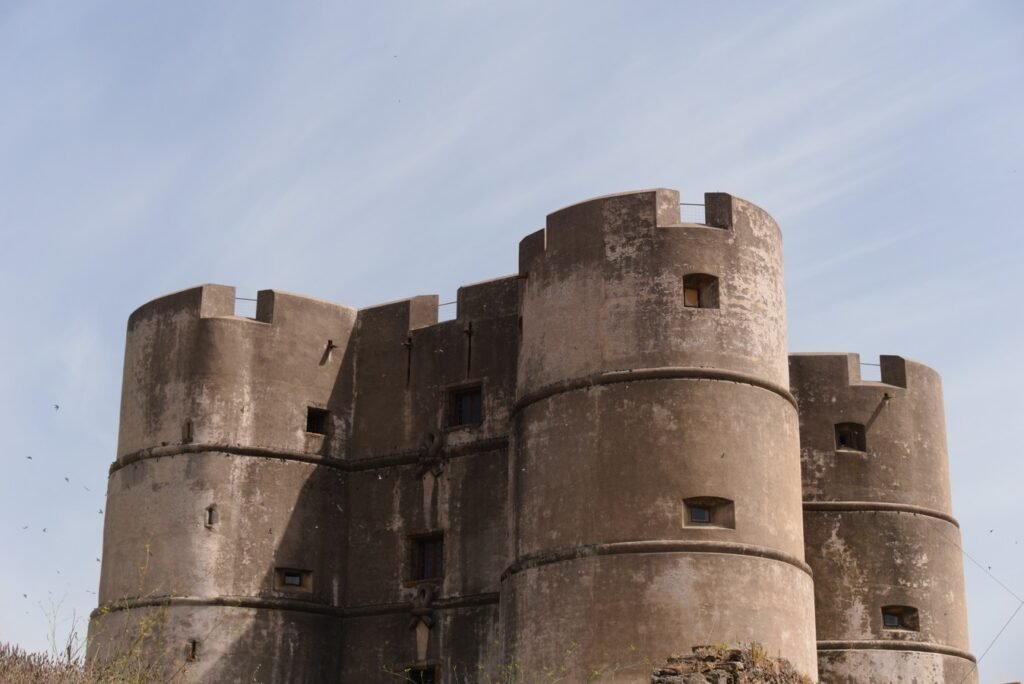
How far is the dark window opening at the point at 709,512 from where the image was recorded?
25.1 m

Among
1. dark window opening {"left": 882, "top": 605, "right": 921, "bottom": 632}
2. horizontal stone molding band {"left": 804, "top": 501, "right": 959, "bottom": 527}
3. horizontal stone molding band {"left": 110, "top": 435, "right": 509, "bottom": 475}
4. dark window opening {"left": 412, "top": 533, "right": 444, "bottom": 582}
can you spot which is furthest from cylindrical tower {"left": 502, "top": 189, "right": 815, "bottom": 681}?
dark window opening {"left": 882, "top": 605, "right": 921, "bottom": 632}

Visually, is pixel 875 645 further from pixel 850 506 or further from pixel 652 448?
pixel 652 448

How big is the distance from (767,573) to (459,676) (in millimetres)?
6226

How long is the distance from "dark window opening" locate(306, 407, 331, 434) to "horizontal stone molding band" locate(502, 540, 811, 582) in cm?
702

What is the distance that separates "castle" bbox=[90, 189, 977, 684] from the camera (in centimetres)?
2517

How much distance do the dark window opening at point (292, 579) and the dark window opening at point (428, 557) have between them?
6.64ft

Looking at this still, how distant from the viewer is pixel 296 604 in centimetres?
3005

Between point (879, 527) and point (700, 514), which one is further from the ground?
point (879, 527)

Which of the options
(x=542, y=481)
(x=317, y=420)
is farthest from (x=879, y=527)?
(x=317, y=420)

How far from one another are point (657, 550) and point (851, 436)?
806cm

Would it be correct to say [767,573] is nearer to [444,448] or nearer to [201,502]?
[444,448]

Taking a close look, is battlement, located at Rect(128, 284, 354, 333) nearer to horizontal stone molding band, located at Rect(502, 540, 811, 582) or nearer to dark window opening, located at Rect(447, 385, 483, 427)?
dark window opening, located at Rect(447, 385, 483, 427)

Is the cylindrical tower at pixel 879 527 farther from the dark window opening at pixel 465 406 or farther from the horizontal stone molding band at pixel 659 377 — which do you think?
the dark window opening at pixel 465 406

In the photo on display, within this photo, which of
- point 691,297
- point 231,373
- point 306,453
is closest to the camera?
point 691,297
